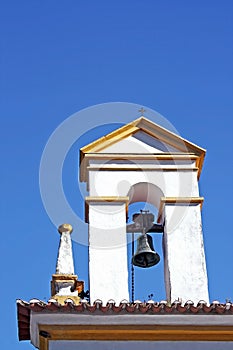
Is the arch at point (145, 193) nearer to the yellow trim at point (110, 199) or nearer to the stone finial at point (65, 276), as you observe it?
the yellow trim at point (110, 199)

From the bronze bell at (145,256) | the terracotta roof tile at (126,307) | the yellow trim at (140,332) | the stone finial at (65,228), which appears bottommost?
the yellow trim at (140,332)

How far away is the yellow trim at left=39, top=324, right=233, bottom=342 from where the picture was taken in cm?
1073

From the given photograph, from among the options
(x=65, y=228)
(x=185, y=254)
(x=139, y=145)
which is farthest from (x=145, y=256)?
(x=139, y=145)

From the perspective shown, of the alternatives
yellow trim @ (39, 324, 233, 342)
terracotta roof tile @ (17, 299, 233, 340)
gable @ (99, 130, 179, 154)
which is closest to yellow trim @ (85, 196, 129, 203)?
gable @ (99, 130, 179, 154)

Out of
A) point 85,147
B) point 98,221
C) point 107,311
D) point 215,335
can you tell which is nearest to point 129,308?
point 107,311

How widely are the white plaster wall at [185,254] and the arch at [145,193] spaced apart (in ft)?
0.98

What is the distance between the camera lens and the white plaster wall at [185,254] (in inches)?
463

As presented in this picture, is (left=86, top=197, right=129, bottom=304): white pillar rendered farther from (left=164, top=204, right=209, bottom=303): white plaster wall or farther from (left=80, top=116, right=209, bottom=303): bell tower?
(left=164, top=204, right=209, bottom=303): white plaster wall

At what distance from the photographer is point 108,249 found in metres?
12.0

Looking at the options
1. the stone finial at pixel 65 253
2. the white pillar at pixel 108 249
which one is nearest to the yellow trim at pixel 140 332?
the white pillar at pixel 108 249

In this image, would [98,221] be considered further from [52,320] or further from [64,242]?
[52,320]

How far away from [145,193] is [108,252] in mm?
1220

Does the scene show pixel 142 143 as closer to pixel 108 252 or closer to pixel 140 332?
pixel 108 252

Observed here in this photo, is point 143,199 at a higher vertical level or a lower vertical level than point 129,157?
lower
